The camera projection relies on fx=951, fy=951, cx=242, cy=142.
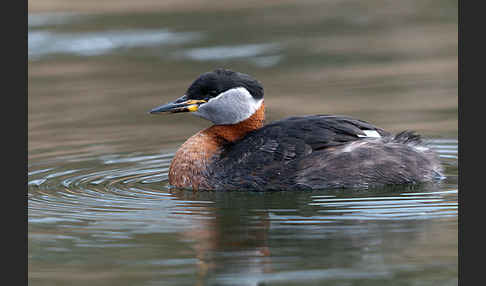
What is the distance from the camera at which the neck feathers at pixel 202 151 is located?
9.16 m

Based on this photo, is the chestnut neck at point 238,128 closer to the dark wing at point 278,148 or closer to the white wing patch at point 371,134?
the dark wing at point 278,148

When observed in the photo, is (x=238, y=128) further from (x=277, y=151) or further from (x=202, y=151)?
(x=277, y=151)

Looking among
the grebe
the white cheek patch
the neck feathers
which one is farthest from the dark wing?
the white cheek patch

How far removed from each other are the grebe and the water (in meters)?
0.17

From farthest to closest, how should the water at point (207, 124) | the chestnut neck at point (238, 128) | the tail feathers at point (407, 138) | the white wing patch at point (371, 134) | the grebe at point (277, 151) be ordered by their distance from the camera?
the chestnut neck at point (238, 128) < the tail feathers at point (407, 138) < the white wing patch at point (371, 134) < the grebe at point (277, 151) < the water at point (207, 124)

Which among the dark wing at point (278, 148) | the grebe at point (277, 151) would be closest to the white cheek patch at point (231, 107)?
the grebe at point (277, 151)

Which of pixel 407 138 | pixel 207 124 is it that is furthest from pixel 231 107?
pixel 207 124

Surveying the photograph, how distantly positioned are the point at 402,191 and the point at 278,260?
2.37m

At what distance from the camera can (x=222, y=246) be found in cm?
703

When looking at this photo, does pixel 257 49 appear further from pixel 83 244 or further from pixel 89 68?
pixel 83 244

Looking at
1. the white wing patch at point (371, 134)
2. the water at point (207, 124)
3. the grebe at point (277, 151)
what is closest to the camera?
the water at point (207, 124)

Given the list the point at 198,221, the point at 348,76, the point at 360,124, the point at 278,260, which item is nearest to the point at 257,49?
the point at 348,76

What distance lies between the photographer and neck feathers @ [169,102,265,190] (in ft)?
30.0

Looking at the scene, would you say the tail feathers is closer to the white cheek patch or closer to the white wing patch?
the white wing patch
